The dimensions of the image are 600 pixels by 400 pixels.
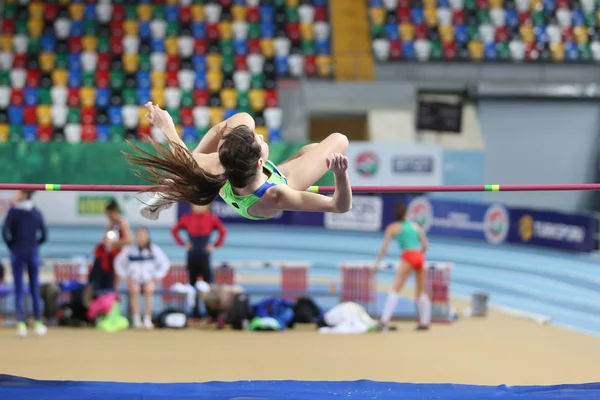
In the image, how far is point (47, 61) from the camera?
1731cm

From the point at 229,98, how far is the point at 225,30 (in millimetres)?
1850

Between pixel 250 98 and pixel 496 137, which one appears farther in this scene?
pixel 496 137

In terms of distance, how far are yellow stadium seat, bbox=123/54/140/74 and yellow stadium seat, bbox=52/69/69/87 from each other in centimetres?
114

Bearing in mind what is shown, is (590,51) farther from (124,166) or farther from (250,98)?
(124,166)

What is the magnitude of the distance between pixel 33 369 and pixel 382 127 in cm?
1090

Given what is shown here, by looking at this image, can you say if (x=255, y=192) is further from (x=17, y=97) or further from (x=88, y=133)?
(x=17, y=97)

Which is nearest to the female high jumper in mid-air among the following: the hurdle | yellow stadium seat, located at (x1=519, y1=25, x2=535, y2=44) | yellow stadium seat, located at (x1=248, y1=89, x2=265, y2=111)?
the hurdle

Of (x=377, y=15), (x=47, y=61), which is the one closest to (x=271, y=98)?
(x=377, y=15)

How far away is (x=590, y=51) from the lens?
18641 millimetres

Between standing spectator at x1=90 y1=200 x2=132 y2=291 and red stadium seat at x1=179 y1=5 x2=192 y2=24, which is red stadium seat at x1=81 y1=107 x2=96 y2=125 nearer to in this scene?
red stadium seat at x1=179 y1=5 x2=192 y2=24

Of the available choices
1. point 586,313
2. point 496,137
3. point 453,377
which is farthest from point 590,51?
point 453,377

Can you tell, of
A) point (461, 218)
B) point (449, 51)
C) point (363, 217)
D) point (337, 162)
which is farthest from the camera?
point (449, 51)

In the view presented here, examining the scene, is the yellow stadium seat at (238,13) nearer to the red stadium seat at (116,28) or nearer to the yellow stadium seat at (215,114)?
the red stadium seat at (116,28)

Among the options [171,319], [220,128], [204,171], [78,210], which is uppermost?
[220,128]
